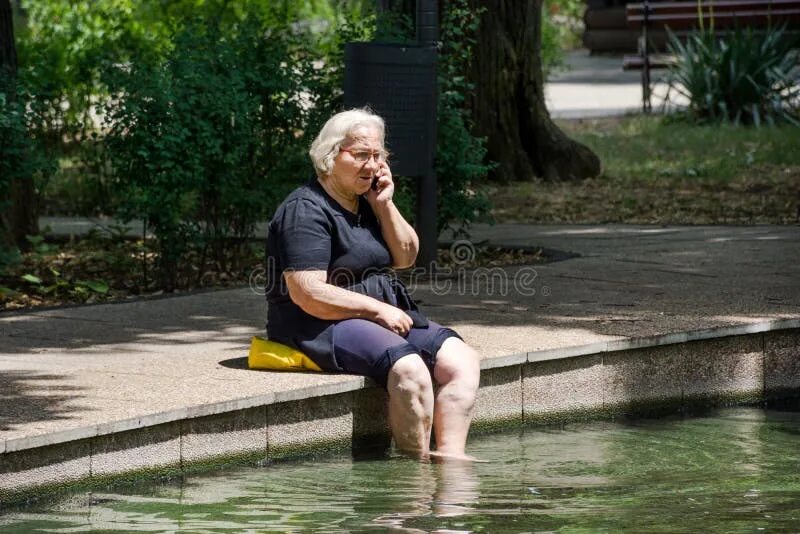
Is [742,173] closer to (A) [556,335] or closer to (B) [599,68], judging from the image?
(A) [556,335]

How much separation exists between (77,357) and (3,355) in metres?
0.34

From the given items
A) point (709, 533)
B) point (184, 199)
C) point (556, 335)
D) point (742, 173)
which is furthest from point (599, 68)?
point (709, 533)

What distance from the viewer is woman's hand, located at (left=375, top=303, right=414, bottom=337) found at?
621 centimetres

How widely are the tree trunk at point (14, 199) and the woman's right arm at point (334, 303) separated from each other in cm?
389

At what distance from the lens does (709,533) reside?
4.94 meters

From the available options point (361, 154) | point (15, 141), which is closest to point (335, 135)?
point (361, 154)

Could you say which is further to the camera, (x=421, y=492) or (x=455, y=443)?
(x=455, y=443)

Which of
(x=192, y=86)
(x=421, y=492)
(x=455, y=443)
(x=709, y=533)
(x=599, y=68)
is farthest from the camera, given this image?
(x=599, y=68)

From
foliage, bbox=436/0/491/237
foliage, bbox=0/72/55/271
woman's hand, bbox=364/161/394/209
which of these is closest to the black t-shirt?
woman's hand, bbox=364/161/394/209

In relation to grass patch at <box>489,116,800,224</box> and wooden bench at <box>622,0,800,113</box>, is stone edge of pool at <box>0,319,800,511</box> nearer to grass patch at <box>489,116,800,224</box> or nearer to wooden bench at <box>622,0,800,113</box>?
grass patch at <box>489,116,800,224</box>

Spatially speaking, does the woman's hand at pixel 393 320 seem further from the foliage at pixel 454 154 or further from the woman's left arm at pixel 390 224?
the foliage at pixel 454 154

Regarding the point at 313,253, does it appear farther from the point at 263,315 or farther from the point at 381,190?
the point at 263,315

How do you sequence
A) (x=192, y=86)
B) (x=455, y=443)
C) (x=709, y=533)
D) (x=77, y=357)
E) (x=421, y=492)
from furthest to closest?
(x=192, y=86)
(x=77, y=357)
(x=455, y=443)
(x=421, y=492)
(x=709, y=533)

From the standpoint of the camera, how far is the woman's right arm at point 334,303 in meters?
6.14
